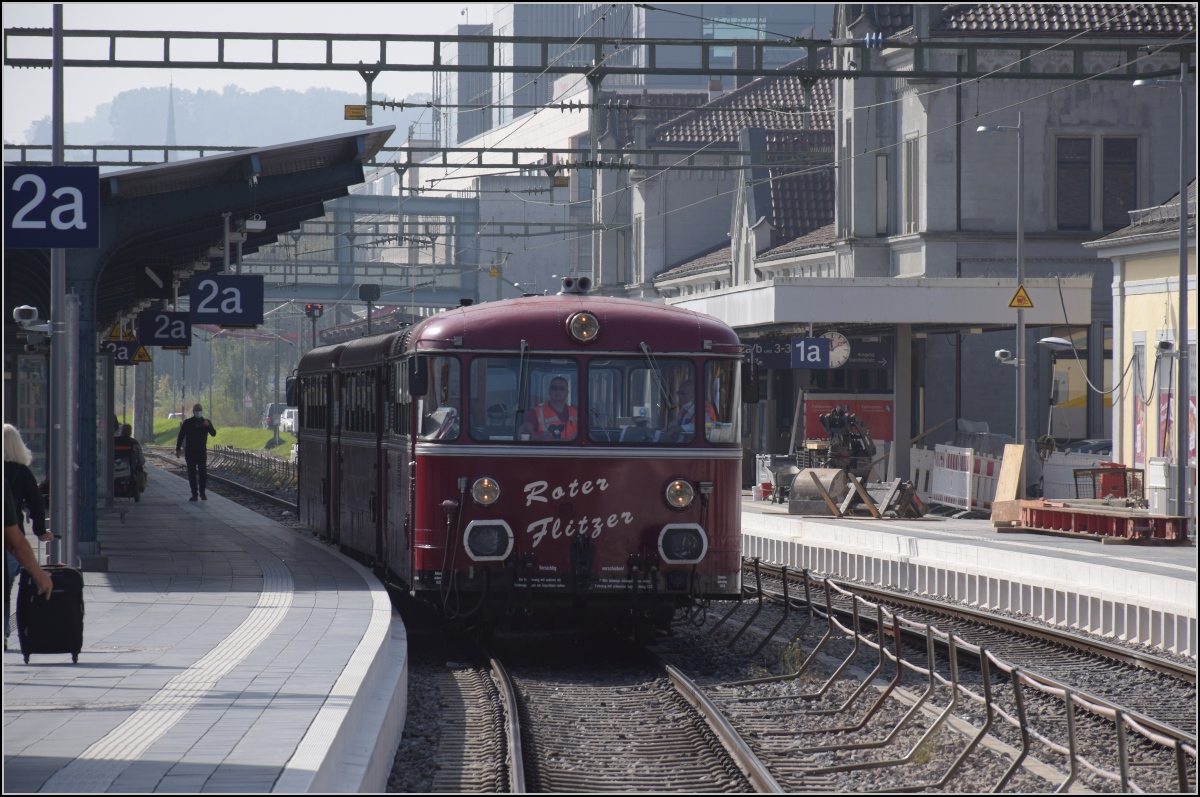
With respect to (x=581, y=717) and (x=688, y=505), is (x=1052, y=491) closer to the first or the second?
(x=688, y=505)

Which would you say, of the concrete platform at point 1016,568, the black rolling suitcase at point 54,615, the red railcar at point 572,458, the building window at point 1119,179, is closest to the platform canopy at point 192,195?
the red railcar at point 572,458

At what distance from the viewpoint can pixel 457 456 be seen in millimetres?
13000

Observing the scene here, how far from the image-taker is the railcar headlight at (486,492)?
12.9 m

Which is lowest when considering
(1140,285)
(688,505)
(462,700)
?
(462,700)

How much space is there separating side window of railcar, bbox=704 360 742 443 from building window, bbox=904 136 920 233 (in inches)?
1087

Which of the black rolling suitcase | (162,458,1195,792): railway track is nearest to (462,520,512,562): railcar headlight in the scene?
(162,458,1195,792): railway track

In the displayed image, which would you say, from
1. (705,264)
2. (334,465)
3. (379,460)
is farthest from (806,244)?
(379,460)

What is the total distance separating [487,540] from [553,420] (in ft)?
3.62

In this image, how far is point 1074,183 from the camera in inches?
1592

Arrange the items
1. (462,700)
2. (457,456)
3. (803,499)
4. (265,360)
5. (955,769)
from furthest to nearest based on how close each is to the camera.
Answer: (265,360) → (803,499) → (457,456) → (462,700) → (955,769)

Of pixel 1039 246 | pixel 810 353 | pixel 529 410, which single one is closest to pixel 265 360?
pixel 1039 246

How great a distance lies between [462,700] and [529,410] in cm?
252

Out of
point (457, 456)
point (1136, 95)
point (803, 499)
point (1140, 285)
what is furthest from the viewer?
point (1136, 95)

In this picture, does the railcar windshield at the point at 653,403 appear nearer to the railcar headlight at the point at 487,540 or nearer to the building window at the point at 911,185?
the railcar headlight at the point at 487,540
